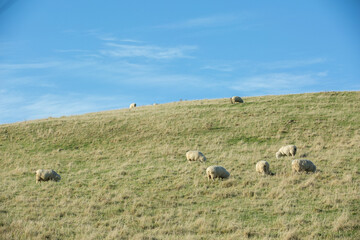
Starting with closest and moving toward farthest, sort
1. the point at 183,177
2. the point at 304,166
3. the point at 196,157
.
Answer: the point at 304,166 < the point at 183,177 < the point at 196,157

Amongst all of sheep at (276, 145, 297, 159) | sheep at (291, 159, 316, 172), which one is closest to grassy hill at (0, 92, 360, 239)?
sheep at (291, 159, 316, 172)

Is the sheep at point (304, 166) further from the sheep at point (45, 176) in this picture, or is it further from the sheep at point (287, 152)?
the sheep at point (45, 176)

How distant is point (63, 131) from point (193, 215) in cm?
2607

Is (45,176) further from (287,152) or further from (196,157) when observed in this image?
(287,152)

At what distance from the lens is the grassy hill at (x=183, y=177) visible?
37.6 feet

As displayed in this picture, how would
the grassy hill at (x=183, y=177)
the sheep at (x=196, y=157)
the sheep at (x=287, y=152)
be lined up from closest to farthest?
the grassy hill at (x=183, y=177) → the sheep at (x=196, y=157) → the sheep at (x=287, y=152)

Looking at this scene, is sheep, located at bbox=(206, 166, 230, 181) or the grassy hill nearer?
→ the grassy hill

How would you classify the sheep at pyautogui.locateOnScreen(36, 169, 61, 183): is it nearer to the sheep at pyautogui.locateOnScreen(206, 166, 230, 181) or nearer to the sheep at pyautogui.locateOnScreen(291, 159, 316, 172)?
the sheep at pyautogui.locateOnScreen(206, 166, 230, 181)

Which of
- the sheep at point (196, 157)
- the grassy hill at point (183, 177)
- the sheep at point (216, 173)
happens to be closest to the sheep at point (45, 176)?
the grassy hill at point (183, 177)

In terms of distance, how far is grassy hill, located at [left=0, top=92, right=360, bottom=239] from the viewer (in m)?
11.5

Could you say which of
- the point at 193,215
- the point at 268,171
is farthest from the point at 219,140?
the point at 193,215

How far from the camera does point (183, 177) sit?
18078mm

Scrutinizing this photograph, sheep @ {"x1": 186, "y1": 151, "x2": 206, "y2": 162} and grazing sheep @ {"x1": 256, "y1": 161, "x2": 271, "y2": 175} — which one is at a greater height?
sheep @ {"x1": 186, "y1": 151, "x2": 206, "y2": 162}

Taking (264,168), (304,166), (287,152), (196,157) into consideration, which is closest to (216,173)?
A: (264,168)
